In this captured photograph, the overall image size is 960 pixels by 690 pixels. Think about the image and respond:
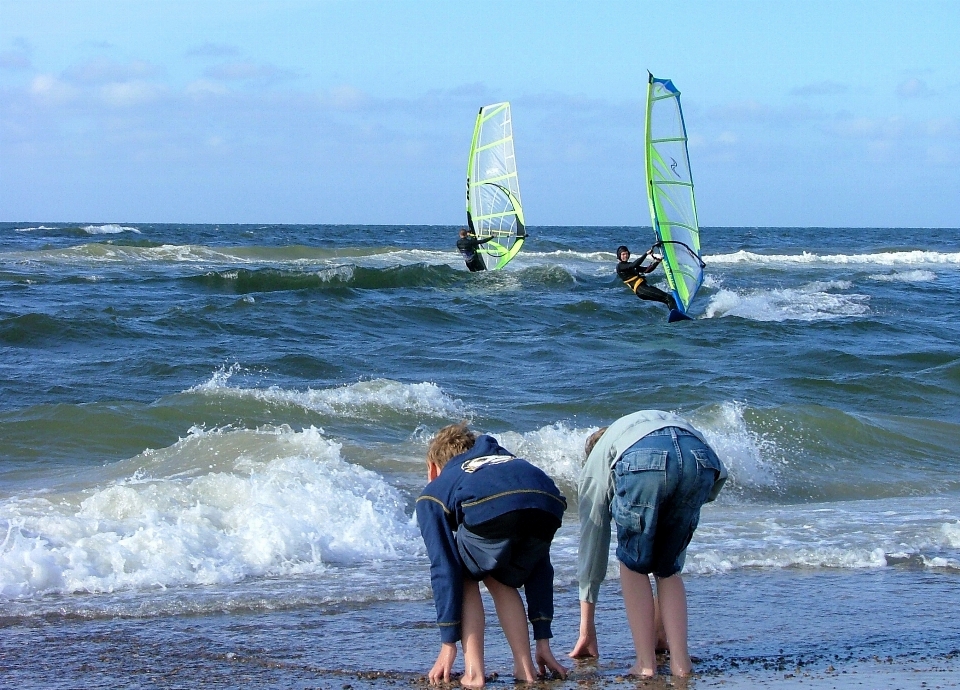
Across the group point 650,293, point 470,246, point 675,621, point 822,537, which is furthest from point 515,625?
point 470,246

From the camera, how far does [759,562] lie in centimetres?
544

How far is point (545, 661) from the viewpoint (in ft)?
12.0

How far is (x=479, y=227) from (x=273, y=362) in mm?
12412

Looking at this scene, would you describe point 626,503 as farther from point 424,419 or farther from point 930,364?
point 930,364

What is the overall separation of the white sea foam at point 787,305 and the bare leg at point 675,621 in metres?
15.3

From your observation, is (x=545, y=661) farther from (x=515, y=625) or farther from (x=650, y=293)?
(x=650, y=293)

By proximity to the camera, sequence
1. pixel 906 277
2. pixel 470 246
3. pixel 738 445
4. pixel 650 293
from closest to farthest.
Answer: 1. pixel 738 445
2. pixel 650 293
3. pixel 470 246
4. pixel 906 277

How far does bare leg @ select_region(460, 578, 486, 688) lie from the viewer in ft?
11.6

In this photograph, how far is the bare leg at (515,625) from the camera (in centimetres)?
357

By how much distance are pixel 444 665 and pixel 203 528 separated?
8.02 feet

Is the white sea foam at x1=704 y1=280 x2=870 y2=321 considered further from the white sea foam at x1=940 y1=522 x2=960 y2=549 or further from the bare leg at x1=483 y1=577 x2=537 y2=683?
the bare leg at x1=483 y1=577 x2=537 y2=683

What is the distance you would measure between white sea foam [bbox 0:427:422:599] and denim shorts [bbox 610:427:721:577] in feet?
7.47

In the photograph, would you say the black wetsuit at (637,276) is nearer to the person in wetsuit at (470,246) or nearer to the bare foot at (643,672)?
the person in wetsuit at (470,246)

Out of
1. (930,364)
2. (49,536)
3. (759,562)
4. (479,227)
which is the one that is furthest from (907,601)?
(479,227)
